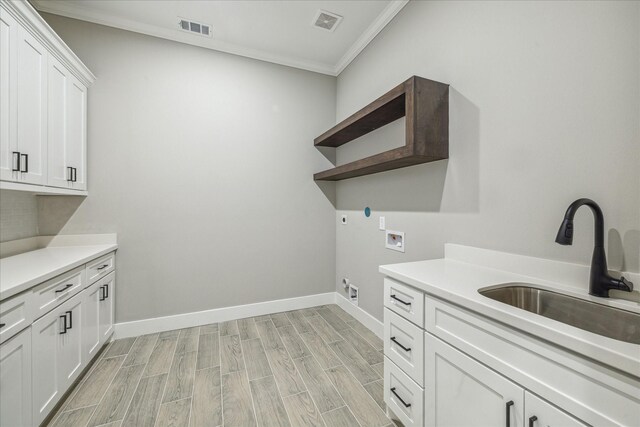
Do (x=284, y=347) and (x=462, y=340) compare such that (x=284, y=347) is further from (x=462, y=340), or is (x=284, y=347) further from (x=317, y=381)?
(x=462, y=340)

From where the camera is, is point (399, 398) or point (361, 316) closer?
point (399, 398)

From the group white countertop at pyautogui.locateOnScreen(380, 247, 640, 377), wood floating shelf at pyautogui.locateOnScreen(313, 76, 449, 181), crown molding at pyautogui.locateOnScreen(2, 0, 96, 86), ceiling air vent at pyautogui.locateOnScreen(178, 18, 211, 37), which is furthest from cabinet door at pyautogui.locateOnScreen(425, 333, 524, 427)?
ceiling air vent at pyautogui.locateOnScreen(178, 18, 211, 37)

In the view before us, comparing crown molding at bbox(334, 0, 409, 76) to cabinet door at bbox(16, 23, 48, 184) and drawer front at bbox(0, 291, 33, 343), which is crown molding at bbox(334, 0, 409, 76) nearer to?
cabinet door at bbox(16, 23, 48, 184)

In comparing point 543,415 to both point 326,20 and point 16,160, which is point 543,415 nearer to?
point 16,160

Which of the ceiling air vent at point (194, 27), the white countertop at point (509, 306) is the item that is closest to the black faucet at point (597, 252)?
the white countertop at point (509, 306)

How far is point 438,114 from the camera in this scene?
1.73 metres

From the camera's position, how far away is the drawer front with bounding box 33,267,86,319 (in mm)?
1373

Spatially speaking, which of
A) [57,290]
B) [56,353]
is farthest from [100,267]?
[56,353]

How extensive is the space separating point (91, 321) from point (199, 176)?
4.91 feet

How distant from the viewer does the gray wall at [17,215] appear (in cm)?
189

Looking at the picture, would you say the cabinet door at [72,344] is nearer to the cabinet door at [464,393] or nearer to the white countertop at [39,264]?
the white countertop at [39,264]

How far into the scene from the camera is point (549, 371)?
2.59 feet

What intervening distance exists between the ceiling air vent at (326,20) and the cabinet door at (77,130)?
2.11 metres

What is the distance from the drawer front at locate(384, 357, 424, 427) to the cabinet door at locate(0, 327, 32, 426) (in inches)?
71.1
